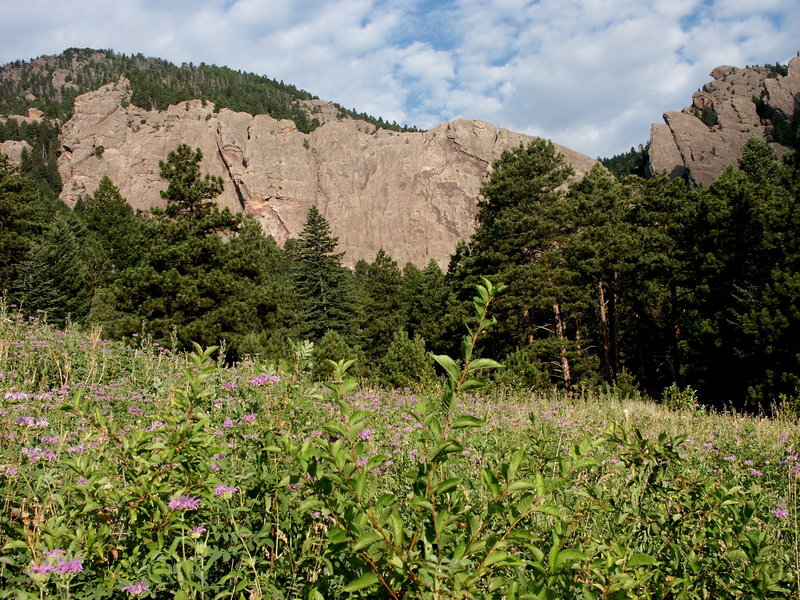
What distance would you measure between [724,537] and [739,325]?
17313mm

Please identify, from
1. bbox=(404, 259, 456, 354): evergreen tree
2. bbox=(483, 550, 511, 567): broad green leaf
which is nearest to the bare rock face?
bbox=(404, 259, 456, 354): evergreen tree

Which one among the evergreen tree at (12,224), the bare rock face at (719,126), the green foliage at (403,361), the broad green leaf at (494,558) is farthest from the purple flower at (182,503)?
the bare rock face at (719,126)

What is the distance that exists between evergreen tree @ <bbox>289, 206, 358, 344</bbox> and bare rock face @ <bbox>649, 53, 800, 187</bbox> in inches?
2136

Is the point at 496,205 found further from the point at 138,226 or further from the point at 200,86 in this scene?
the point at 200,86

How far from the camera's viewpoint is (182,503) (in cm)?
167

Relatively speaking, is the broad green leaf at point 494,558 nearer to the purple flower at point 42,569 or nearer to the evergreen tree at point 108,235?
the purple flower at point 42,569

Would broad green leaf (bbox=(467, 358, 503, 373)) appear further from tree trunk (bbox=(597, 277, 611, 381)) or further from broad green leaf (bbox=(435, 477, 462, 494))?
tree trunk (bbox=(597, 277, 611, 381))

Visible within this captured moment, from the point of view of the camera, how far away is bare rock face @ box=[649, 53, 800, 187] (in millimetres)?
65875

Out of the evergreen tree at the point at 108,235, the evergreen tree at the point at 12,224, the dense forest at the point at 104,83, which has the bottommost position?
the evergreen tree at the point at 12,224

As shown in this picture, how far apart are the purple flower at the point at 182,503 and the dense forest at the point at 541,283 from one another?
10087 mm

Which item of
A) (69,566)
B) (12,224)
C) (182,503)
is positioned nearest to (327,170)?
(12,224)

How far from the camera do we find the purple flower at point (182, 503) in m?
1.64

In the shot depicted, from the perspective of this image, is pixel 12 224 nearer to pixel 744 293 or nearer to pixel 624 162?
pixel 744 293

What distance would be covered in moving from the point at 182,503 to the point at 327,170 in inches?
3568
